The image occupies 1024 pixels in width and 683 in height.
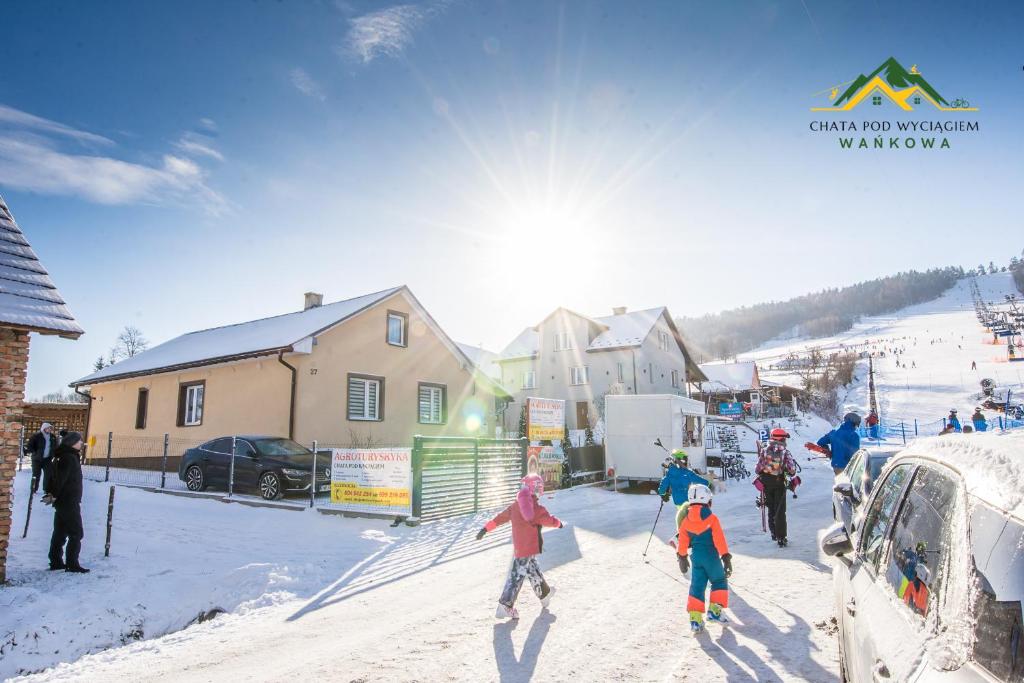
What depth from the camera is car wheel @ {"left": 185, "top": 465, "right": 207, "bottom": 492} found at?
1529cm

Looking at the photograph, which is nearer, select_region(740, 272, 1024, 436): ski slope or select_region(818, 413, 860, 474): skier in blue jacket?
select_region(818, 413, 860, 474): skier in blue jacket

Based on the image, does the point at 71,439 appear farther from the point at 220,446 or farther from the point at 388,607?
the point at 220,446

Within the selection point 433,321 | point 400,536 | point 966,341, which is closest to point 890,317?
point 966,341

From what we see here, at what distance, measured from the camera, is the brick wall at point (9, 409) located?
7.50 metres

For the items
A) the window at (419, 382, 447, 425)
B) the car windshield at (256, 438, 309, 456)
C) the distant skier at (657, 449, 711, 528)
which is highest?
the window at (419, 382, 447, 425)

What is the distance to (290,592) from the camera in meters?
7.66

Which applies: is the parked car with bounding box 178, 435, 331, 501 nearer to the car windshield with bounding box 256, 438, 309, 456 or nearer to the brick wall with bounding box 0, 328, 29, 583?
the car windshield with bounding box 256, 438, 309, 456

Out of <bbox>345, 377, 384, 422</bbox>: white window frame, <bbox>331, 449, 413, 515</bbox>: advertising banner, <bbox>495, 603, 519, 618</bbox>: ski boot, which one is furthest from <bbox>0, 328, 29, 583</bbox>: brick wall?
<bbox>345, 377, 384, 422</bbox>: white window frame

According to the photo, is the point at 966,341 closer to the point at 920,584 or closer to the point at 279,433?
the point at 279,433

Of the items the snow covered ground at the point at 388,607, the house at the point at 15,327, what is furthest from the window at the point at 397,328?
the house at the point at 15,327

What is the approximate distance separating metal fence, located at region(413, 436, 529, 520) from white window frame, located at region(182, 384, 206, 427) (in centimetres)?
1152

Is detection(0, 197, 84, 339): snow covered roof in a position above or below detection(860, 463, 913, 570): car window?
above

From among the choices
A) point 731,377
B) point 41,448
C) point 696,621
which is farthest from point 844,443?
point 731,377

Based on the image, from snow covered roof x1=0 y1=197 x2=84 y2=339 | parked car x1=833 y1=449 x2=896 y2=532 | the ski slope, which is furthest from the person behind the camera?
the ski slope
